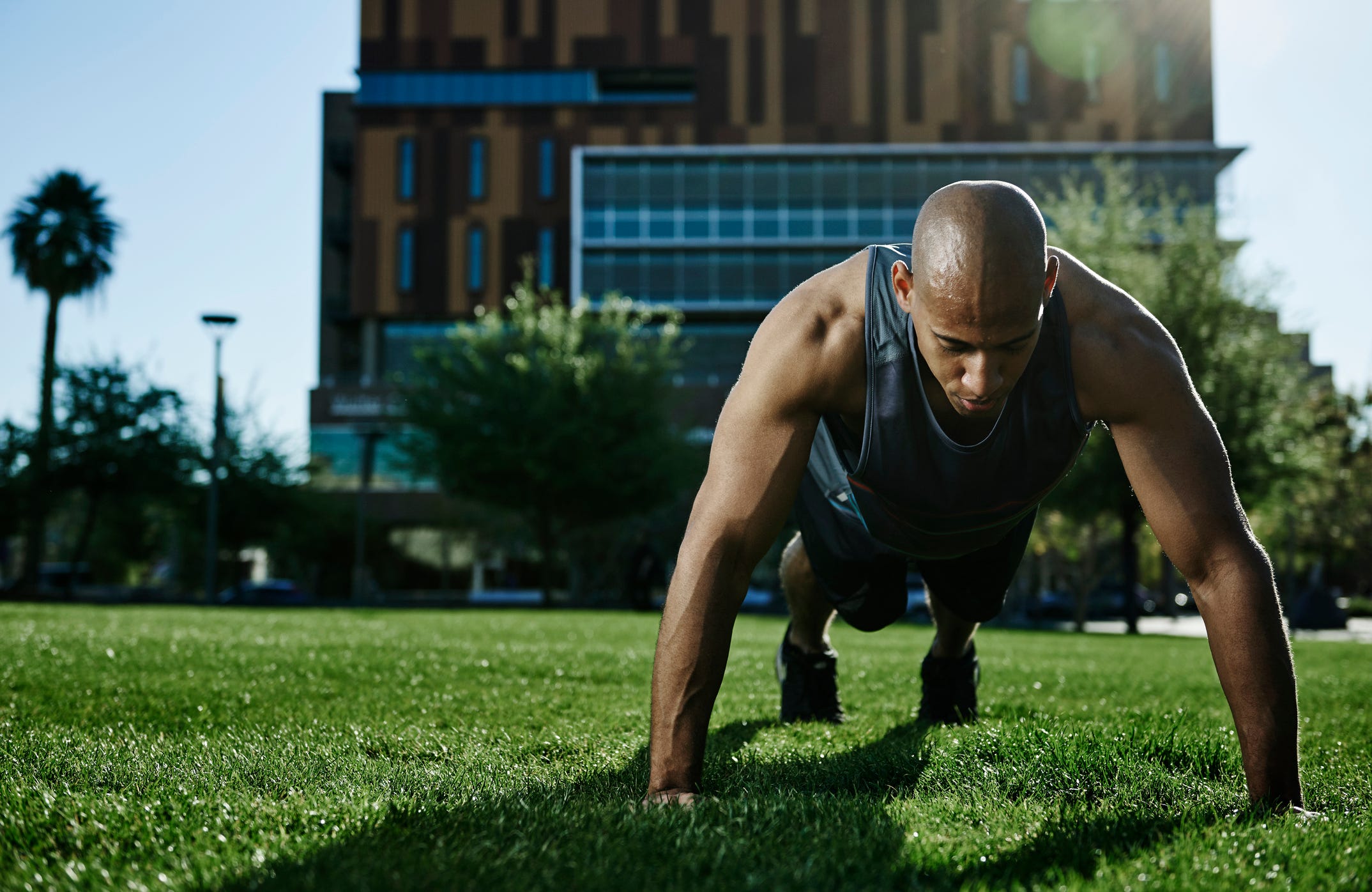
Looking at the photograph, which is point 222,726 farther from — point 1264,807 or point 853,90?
point 853,90

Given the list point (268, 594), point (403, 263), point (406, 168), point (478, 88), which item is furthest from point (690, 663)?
point (478, 88)

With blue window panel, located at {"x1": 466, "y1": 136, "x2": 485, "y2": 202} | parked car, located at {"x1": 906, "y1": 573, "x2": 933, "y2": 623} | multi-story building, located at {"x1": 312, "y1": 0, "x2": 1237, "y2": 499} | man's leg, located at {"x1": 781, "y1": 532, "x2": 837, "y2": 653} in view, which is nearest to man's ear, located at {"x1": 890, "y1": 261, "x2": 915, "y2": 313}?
man's leg, located at {"x1": 781, "y1": 532, "x2": 837, "y2": 653}

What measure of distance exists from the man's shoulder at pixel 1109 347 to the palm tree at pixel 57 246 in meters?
33.5

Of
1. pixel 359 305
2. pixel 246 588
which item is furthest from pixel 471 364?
pixel 359 305

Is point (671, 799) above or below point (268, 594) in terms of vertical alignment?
above

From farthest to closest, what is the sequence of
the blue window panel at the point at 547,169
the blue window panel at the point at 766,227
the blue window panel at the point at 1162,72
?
the blue window panel at the point at 547,169
the blue window panel at the point at 1162,72
the blue window panel at the point at 766,227

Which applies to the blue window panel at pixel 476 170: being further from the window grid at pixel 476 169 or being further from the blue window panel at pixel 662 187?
the blue window panel at pixel 662 187

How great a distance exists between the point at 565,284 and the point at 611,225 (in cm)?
353

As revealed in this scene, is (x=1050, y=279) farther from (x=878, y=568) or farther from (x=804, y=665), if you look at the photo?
(x=804, y=665)

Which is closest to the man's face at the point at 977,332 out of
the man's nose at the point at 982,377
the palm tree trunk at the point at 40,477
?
the man's nose at the point at 982,377

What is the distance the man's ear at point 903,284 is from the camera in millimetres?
2496

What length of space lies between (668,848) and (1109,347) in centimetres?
155

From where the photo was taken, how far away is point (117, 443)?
Result: 31062 millimetres

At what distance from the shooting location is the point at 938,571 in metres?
3.61
